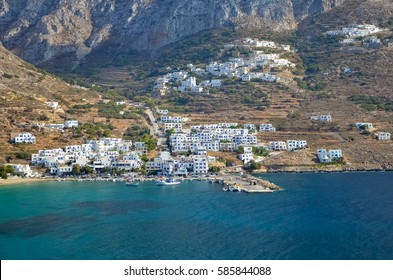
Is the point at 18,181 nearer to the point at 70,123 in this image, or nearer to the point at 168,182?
the point at 168,182

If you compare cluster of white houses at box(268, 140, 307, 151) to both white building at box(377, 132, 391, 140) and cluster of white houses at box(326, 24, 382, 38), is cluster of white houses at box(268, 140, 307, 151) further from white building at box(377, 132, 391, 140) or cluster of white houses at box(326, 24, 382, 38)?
cluster of white houses at box(326, 24, 382, 38)

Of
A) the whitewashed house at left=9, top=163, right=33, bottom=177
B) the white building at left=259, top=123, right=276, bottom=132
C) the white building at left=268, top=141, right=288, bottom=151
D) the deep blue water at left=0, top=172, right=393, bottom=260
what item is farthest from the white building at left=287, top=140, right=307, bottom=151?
the whitewashed house at left=9, top=163, right=33, bottom=177

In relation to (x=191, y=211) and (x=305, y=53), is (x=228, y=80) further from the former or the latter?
(x=191, y=211)

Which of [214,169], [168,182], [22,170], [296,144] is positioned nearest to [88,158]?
[22,170]

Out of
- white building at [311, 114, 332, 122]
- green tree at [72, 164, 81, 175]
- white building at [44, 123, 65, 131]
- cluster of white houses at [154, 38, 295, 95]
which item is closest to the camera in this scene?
green tree at [72, 164, 81, 175]

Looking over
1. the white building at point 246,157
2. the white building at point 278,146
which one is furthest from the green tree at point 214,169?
the white building at point 278,146

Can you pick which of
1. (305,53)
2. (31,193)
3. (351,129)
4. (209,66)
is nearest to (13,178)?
(31,193)
